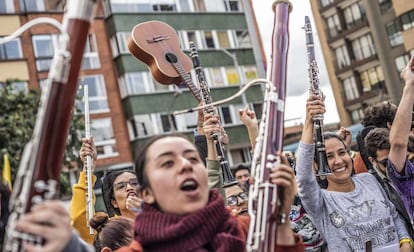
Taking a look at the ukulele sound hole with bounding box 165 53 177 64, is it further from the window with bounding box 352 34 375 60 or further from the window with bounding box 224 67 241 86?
the window with bounding box 352 34 375 60

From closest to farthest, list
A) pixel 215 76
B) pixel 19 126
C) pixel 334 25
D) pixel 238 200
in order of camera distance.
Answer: pixel 238 200, pixel 19 126, pixel 215 76, pixel 334 25

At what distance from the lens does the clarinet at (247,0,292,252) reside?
2.17 m


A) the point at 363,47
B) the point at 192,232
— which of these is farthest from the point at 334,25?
the point at 192,232

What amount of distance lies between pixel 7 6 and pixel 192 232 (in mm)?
28969

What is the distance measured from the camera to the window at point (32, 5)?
95.2ft

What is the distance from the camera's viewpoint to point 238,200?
3410 mm

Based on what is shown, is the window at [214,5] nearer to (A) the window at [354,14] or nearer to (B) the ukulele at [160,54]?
(A) the window at [354,14]

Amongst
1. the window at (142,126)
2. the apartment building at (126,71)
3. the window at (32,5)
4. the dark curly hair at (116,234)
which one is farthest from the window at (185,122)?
the dark curly hair at (116,234)

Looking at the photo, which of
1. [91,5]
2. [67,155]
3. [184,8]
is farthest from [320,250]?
[184,8]

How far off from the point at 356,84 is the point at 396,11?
12.5m

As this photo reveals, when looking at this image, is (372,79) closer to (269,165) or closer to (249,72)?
(249,72)

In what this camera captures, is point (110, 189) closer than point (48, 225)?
No

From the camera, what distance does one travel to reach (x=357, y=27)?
45625 mm

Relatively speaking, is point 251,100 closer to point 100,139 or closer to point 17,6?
point 100,139
